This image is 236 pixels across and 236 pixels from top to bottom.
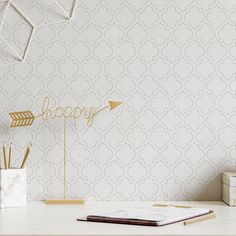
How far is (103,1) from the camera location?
224cm

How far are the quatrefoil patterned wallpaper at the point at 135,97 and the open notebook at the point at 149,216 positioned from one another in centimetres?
39

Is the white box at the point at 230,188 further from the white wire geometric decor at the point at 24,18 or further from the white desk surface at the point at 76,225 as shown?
the white wire geometric decor at the point at 24,18

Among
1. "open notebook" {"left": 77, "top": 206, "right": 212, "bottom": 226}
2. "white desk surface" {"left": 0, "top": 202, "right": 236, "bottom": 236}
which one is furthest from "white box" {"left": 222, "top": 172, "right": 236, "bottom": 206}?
"open notebook" {"left": 77, "top": 206, "right": 212, "bottom": 226}

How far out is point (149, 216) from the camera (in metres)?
1.70

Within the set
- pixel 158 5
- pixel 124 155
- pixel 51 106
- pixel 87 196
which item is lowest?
pixel 87 196

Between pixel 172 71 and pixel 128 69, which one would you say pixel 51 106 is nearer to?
pixel 128 69

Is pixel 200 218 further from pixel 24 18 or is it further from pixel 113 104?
pixel 24 18

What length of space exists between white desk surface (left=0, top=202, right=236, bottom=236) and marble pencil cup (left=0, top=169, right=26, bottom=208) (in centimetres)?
5

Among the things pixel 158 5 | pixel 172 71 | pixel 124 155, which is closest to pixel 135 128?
pixel 124 155

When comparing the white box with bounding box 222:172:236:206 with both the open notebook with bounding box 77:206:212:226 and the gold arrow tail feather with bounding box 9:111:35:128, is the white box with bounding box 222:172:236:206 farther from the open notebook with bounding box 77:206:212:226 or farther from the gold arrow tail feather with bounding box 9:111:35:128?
the gold arrow tail feather with bounding box 9:111:35:128

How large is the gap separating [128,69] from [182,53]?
226 millimetres

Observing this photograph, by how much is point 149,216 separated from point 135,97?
646 mm

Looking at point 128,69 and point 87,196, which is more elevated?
point 128,69

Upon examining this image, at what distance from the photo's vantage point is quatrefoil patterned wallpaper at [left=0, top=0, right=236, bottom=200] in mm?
2203
